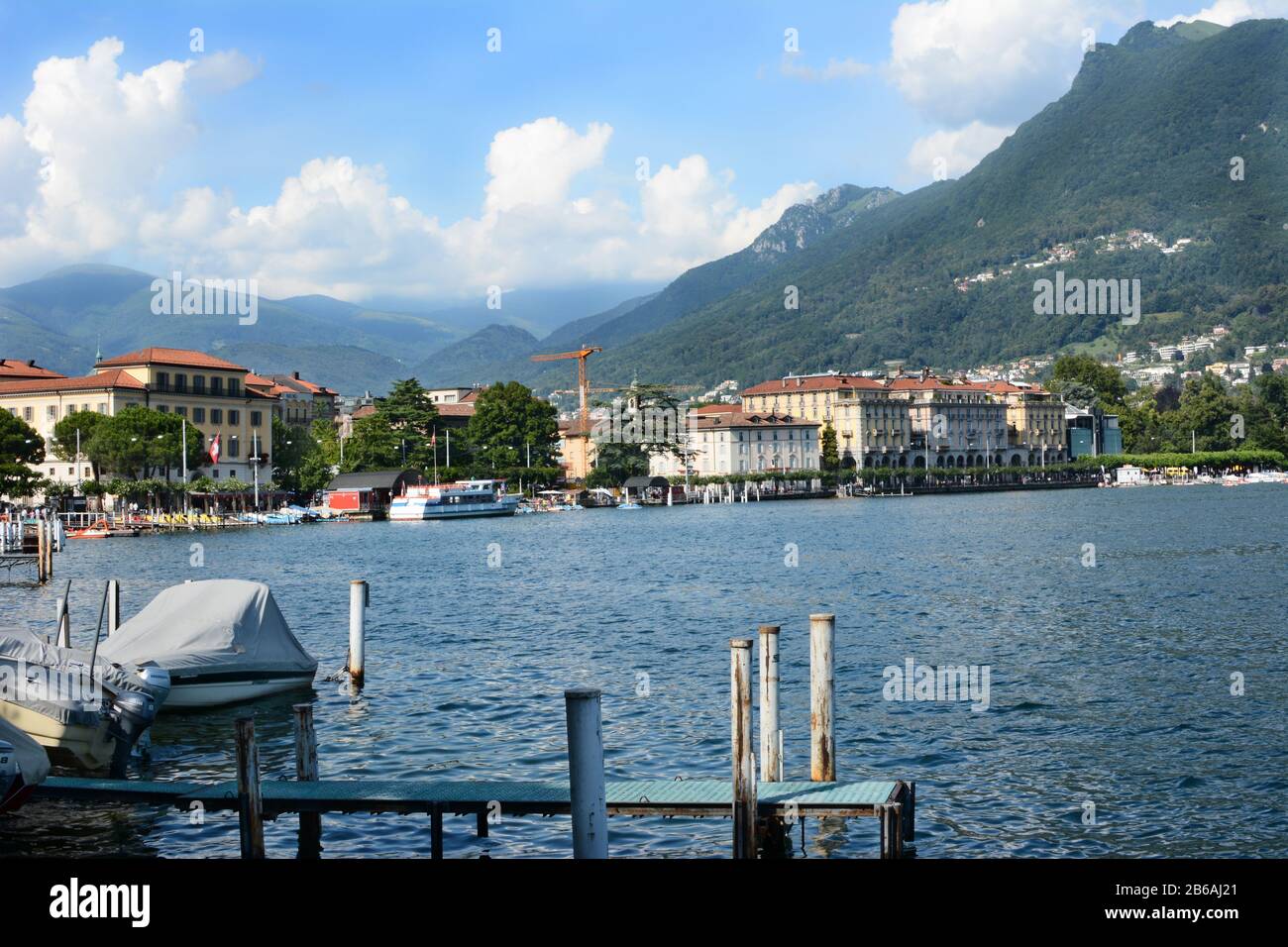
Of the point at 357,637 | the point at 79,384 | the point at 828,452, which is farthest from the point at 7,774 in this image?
the point at 828,452

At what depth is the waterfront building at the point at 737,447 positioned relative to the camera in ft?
589

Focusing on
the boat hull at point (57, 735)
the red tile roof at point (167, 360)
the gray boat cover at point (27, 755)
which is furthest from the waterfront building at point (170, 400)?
the gray boat cover at point (27, 755)

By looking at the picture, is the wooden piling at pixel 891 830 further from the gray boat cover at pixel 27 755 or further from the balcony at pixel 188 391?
the balcony at pixel 188 391

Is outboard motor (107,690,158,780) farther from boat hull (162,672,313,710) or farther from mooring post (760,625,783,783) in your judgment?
mooring post (760,625,783,783)

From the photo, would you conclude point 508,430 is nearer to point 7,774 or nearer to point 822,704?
point 822,704

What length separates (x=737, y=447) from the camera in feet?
602

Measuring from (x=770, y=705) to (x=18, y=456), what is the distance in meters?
104

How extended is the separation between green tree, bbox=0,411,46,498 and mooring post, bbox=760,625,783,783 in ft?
319

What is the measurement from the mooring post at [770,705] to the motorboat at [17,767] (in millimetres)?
8684

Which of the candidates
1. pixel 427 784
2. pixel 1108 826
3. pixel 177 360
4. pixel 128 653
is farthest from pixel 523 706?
pixel 177 360
